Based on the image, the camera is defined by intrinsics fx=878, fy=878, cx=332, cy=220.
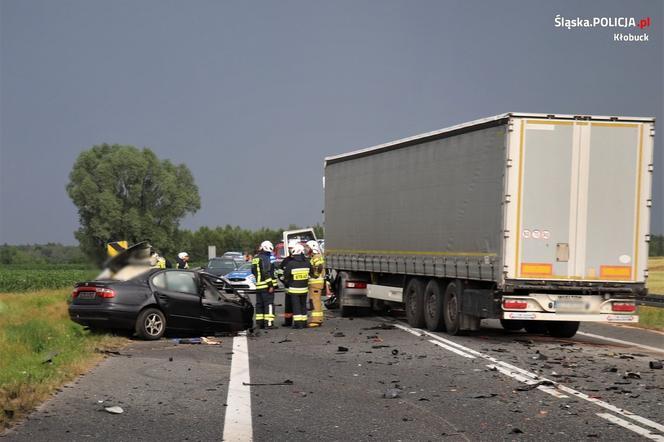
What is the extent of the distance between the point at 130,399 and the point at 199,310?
22.4ft

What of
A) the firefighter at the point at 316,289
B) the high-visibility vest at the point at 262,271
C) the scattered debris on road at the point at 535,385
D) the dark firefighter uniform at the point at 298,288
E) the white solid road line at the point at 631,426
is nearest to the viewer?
the white solid road line at the point at 631,426

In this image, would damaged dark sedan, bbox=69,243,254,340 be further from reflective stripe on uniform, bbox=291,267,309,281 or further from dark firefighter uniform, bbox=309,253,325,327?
dark firefighter uniform, bbox=309,253,325,327

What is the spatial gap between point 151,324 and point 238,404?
265 inches

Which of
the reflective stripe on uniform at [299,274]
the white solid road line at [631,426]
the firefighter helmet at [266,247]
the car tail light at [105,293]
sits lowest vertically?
the white solid road line at [631,426]

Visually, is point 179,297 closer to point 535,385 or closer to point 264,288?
point 264,288

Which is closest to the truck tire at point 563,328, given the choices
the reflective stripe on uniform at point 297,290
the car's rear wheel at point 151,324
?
the reflective stripe on uniform at point 297,290

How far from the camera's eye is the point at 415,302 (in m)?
17.8

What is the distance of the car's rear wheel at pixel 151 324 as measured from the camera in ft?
48.2

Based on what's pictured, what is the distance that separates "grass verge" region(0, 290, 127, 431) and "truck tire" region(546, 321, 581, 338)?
7.83m

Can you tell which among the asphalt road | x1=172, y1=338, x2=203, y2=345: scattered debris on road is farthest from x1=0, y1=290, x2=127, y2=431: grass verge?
x1=172, y1=338, x2=203, y2=345: scattered debris on road

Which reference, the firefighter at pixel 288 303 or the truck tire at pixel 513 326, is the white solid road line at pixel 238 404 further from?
the truck tire at pixel 513 326

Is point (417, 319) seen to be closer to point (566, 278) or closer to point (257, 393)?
point (566, 278)

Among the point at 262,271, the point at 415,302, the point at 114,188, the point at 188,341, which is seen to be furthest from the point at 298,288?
the point at 114,188

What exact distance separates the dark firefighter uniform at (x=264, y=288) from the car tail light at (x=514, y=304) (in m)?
5.23
